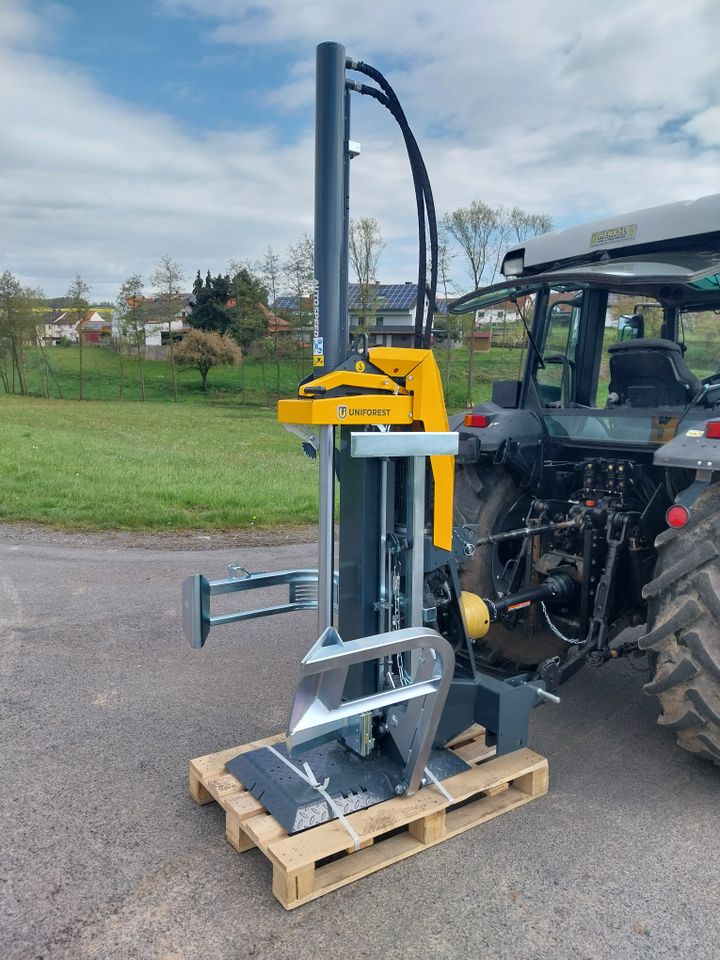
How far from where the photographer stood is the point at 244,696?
13.8 ft

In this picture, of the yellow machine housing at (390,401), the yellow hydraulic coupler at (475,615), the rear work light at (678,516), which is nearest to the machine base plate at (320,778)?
Result: the yellow hydraulic coupler at (475,615)

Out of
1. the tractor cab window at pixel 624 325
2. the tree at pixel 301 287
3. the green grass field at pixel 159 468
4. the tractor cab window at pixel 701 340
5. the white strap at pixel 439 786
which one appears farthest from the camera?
the tree at pixel 301 287

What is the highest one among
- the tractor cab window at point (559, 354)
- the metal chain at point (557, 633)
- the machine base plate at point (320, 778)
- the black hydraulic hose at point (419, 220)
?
the black hydraulic hose at point (419, 220)

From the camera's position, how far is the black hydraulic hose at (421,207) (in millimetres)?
3221

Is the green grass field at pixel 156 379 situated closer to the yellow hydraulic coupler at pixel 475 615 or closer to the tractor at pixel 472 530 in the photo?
the tractor at pixel 472 530

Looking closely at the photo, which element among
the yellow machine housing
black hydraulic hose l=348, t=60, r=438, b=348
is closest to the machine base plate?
the yellow machine housing

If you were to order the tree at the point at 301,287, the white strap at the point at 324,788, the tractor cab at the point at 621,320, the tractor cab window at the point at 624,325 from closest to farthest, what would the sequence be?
1. the white strap at the point at 324,788
2. the tractor cab at the point at 621,320
3. the tractor cab window at the point at 624,325
4. the tree at the point at 301,287

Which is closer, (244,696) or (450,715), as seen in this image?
(450,715)

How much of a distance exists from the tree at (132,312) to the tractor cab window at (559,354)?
34.6 metres

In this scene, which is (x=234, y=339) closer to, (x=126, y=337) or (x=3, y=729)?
(x=126, y=337)

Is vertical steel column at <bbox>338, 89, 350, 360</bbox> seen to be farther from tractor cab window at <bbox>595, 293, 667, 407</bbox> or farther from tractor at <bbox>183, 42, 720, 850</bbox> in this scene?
tractor cab window at <bbox>595, 293, 667, 407</bbox>

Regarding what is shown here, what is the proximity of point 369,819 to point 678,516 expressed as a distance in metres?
1.74

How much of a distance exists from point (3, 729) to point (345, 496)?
7.15 feet

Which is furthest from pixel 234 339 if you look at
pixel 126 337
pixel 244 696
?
pixel 244 696
